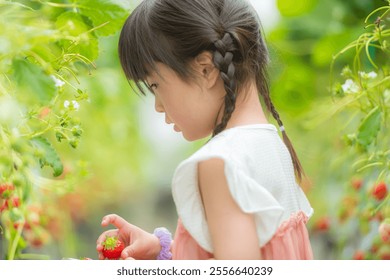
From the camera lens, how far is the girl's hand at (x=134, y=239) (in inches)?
41.7

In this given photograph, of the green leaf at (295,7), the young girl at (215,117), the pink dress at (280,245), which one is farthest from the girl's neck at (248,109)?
the green leaf at (295,7)

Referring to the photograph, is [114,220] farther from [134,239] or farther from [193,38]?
[193,38]

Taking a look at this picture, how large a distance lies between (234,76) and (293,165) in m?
0.18

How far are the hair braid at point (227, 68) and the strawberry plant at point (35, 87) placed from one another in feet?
0.51

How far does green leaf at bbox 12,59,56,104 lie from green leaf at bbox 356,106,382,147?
0.51 m

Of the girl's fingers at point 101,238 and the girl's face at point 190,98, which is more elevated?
the girl's face at point 190,98

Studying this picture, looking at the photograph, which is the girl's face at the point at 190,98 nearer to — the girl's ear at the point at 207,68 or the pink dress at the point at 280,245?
the girl's ear at the point at 207,68

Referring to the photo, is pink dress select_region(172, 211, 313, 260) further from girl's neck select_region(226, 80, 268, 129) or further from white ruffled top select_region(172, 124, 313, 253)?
girl's neck select_region(226, 80, 268, 129)

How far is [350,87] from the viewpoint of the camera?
117 centimetres

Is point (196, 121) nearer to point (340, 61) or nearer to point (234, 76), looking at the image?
point (234, 76)

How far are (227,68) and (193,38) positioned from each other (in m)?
0.06

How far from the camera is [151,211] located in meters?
2.47

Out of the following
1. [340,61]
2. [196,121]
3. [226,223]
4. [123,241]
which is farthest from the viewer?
[340,61]

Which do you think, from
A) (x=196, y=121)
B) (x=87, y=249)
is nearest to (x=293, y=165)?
(x=196, y=121)
